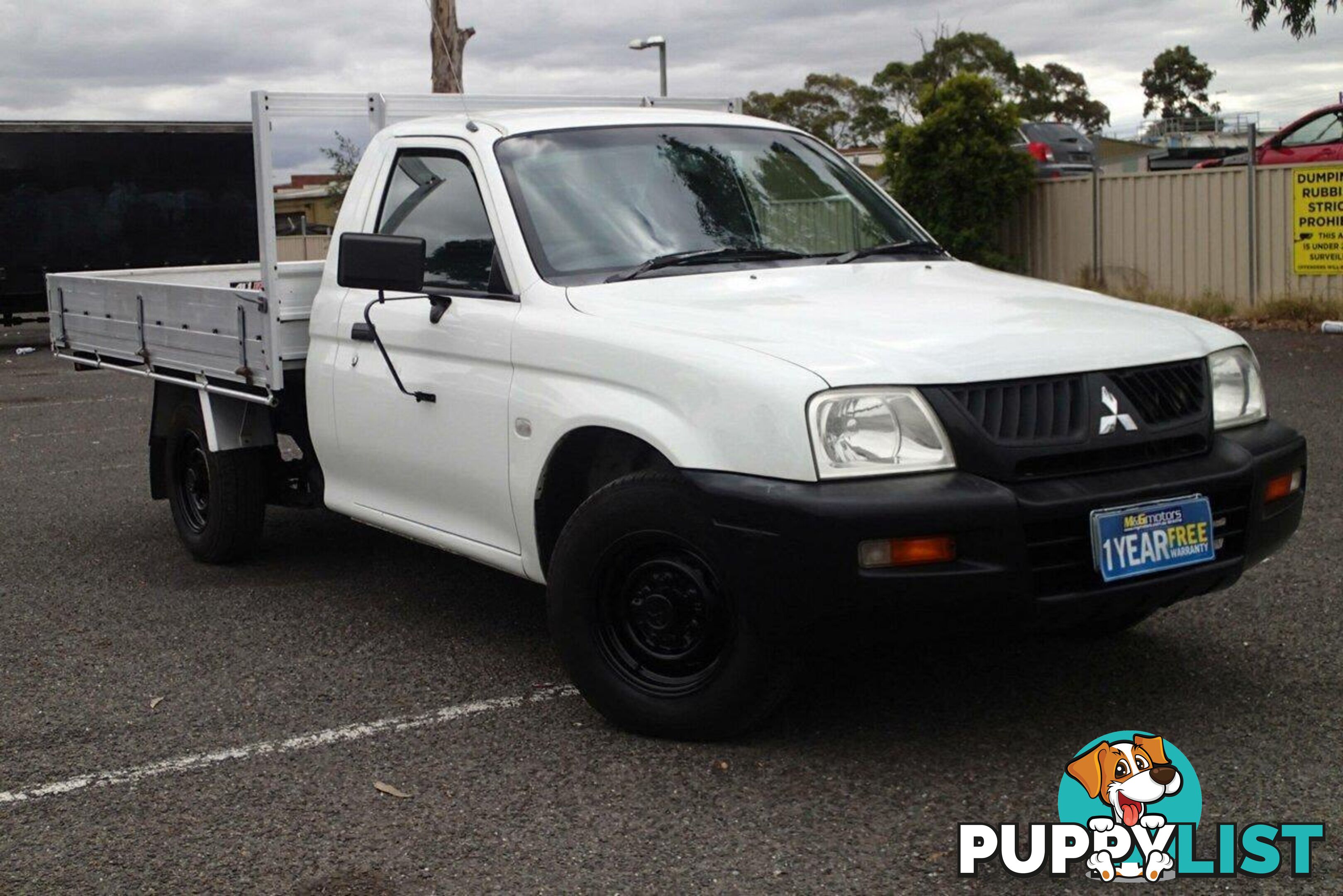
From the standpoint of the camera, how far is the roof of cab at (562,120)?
5371mm

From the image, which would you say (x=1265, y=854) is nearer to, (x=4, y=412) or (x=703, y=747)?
(x=703, y=747)

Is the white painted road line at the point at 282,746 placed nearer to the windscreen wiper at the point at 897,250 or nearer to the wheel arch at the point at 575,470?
the wheel arch at the point at 575,470

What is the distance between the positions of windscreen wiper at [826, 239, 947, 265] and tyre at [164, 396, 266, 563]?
286 cm

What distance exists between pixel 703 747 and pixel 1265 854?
4.86ft

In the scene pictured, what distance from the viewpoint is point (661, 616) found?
426 centimetres

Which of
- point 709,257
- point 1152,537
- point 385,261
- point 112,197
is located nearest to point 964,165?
point 112,197

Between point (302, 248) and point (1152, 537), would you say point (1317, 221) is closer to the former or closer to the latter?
point (302, 248)

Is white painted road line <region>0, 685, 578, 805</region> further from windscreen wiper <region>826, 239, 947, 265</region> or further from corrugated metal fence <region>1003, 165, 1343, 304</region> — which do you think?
corrugated metal fence <region>1003, 165, 1343, 304</region>

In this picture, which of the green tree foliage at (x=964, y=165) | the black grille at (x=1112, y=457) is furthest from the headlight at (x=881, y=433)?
the green tree foliage at (x=964, y=165)

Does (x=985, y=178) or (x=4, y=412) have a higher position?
(x=985, y=178)

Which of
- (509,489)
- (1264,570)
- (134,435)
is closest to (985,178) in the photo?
(134,435)

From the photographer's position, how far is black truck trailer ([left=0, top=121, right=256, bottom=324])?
20.5 metres

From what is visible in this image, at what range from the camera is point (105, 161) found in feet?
68.4

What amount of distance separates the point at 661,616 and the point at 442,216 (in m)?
1.86
